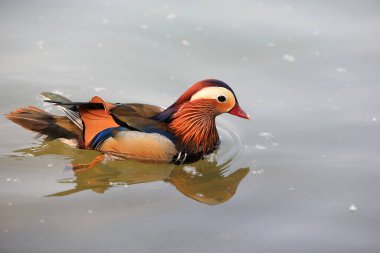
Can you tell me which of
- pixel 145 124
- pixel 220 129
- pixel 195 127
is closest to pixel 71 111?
→ pixel 145 124

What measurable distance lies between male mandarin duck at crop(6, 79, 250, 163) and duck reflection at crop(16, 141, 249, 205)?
0.09 metres

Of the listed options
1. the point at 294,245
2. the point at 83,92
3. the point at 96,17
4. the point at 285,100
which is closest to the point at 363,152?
the point at 285,100

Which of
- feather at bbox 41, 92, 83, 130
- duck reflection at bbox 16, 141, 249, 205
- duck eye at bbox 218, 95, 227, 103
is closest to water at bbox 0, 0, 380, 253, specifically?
duck reflection at bbox 16, 141, 249, 205

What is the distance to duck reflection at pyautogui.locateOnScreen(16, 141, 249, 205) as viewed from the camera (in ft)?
19.0

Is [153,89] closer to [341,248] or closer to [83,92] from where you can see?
[83,92]

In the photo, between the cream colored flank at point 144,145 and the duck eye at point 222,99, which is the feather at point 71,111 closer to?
the cream colored flank at point 144,145

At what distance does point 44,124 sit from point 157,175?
1156mm

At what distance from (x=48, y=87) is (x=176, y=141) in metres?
1.86

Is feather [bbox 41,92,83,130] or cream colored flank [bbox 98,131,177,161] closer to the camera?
cream colored flank [bbox 98,131,177,161]

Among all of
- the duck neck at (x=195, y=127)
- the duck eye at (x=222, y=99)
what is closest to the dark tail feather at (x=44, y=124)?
the duck neck at (x=195, y=127)

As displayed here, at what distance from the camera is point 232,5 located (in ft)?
29.7

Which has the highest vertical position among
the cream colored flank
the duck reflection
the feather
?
the feather

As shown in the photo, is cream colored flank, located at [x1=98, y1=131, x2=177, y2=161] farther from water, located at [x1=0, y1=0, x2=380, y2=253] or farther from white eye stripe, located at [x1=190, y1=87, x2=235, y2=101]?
white eye stripe, located at [x1=190, y1=87, x2=235, y2=101]

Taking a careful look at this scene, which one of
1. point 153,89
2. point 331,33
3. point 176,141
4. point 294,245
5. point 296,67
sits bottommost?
point 294,245
